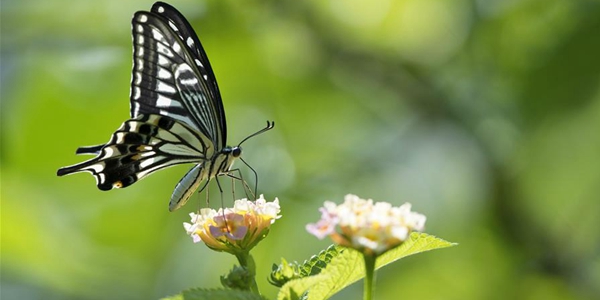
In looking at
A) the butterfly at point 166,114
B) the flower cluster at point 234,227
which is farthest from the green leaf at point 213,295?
the butterfly at point 166,114

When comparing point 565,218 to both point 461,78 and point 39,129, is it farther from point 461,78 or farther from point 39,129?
point 39,129

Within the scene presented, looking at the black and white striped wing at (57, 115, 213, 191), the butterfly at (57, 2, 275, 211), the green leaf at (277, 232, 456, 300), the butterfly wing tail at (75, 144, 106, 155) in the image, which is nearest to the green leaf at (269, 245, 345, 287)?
the green leaf at (277, 232, 456, 300)

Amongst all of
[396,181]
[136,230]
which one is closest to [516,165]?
[396,181]

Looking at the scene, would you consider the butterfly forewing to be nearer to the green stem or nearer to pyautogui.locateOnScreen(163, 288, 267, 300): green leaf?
the green stem

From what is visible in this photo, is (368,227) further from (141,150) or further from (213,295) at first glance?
(141,150)

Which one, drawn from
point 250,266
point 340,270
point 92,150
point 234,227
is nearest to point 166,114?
point 92,150

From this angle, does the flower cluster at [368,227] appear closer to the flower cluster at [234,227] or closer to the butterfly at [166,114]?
the flower cluster at [234,227]
